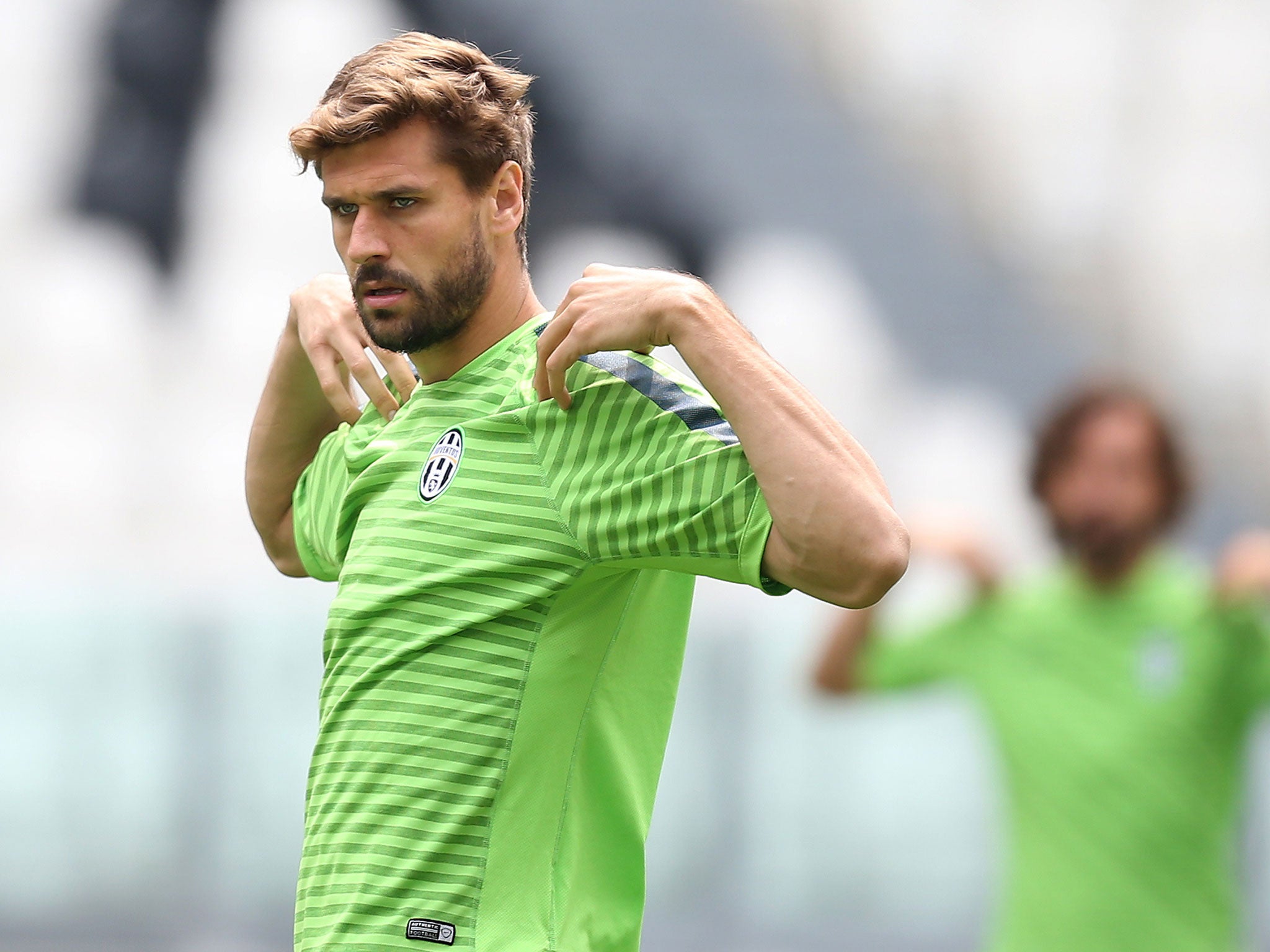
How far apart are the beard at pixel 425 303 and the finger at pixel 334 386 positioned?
247 mm

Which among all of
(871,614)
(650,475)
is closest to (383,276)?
(650,475)

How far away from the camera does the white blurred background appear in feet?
24.2

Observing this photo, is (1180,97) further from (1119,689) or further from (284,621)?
(1119,689)

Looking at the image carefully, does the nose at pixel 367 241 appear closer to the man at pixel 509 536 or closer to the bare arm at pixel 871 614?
→ the man at pixel 509 536

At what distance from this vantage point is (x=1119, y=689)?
12.1 ft

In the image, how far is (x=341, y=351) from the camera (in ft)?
7.50

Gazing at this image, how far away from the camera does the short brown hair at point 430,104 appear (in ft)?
6.42

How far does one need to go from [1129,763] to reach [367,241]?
2324 mm

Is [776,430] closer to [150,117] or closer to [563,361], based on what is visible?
[563,361]

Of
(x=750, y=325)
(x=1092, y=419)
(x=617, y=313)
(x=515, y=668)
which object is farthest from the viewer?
(x=750, y=325)

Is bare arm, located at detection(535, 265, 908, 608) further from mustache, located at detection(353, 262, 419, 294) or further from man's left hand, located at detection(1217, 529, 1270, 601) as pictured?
man's left hand, located at detection(1217, 529, 1270, 601)

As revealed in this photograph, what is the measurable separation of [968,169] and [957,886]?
11.3 ft

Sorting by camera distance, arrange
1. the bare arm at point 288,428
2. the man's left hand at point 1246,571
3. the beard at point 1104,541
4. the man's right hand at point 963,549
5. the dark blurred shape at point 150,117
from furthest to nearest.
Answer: the dark blurred shape at point 150,117 < the man's right hand at point 963,549 < the beard at point 1104,541 < the man's left hand at point 1246,571 < the bare arm at point 288,428

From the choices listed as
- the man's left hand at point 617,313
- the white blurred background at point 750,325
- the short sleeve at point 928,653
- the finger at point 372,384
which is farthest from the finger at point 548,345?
the white blurred background at point 750,325
